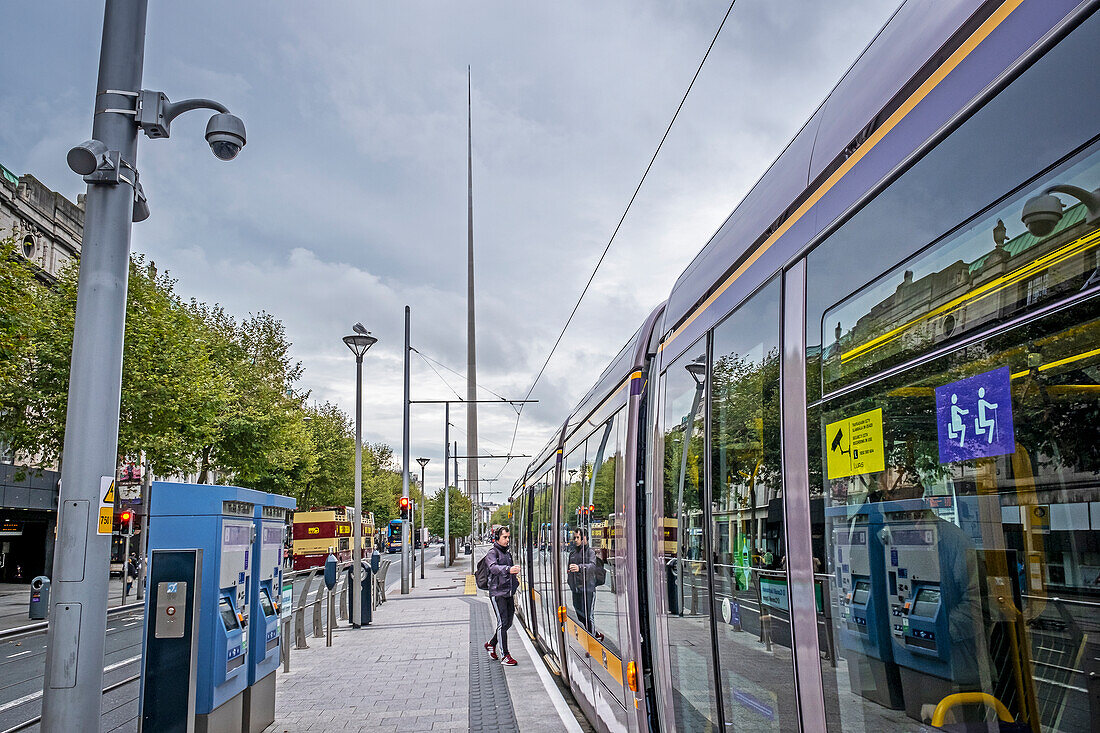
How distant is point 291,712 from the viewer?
904 centimetres

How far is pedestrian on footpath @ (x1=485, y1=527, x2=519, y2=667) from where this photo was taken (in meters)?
12.6

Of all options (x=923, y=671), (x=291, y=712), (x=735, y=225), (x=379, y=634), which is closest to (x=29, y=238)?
(x=379, y=634)

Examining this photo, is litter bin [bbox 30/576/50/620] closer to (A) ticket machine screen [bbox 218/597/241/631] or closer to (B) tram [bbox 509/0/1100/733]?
(A) ticket machine screen [bbox 218/597/241/631]

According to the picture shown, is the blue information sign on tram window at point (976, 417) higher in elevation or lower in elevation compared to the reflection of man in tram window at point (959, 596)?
higher

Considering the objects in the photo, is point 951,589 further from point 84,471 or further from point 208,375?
point 208,375

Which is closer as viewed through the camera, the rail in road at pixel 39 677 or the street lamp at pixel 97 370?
the street lamp at pixel 97 370

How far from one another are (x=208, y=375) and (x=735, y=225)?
26051 millimetres

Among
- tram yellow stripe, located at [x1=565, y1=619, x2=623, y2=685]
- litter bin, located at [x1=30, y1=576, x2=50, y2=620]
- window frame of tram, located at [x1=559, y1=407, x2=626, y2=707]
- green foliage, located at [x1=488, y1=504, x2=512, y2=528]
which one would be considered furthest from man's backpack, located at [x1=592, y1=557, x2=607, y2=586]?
litter bin, located at [x1=30, y1=576, x2=50, y2=620]

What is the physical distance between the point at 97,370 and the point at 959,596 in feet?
15.7

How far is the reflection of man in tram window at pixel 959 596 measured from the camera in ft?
7.22

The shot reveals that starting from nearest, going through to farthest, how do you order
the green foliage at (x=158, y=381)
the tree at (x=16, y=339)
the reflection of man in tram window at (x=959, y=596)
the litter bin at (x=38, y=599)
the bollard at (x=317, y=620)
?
the reflection of man in tram window at (x=959, y=596) → the bollard at (x=317, y=620) → the tree at (x=16, y=339) → the litter bin at (x=38, y=599) → the green foliage at (x=158, y=381)

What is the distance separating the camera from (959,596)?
2262mm

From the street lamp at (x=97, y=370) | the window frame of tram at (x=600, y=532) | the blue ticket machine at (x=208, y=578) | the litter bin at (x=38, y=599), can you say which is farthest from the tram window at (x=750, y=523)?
the litter bin at (x=38, y=599)

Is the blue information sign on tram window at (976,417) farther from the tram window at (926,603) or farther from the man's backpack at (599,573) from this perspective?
the man's backpack at (599,573)
